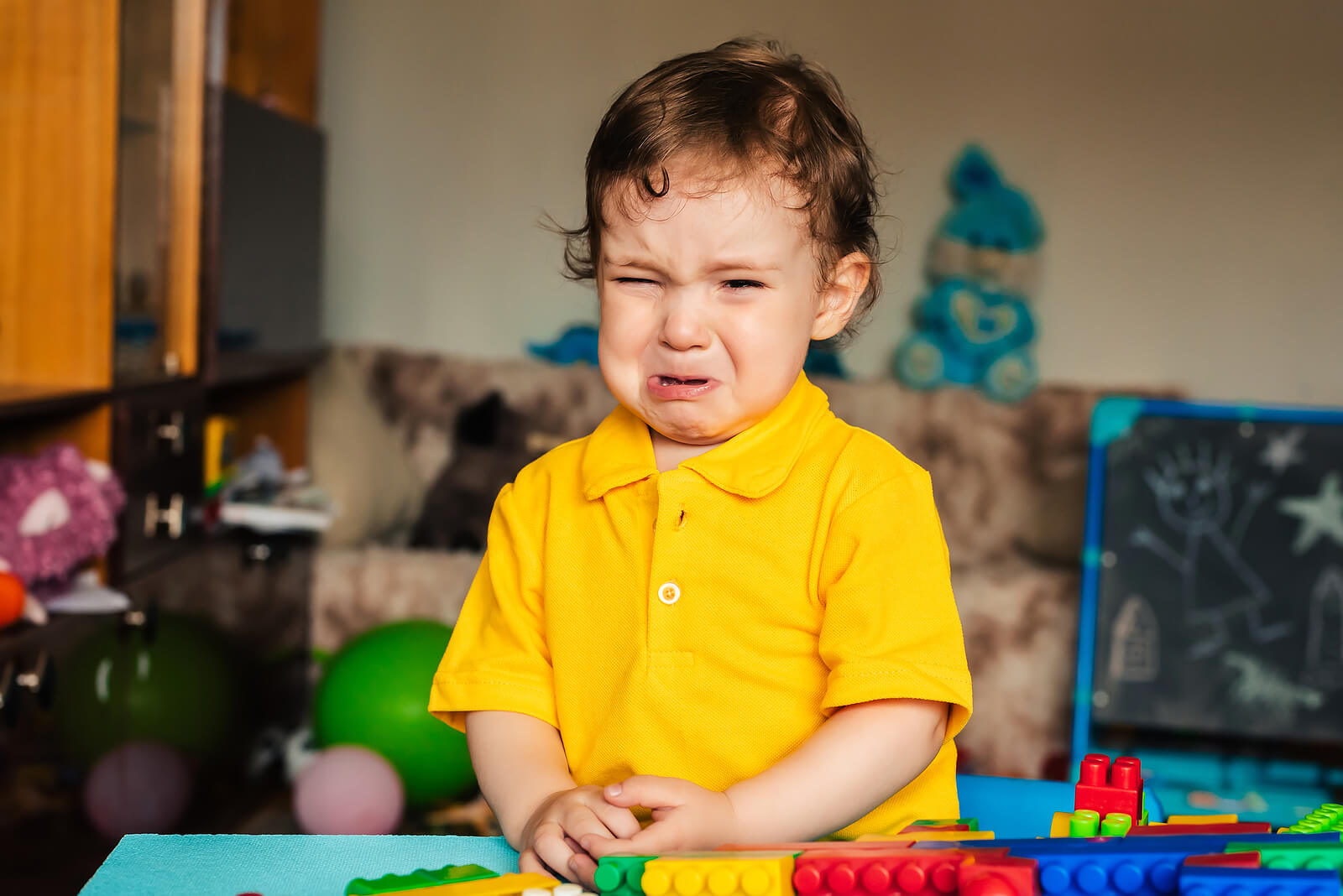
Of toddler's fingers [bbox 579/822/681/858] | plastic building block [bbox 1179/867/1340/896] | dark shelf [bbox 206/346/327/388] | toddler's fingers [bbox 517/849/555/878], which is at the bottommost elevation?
toddler's fingers [bbox 517/849/555/878]

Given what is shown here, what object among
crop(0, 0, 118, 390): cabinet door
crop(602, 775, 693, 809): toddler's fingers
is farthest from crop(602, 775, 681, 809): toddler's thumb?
crop(0, 0, 118, 390): cabinet door

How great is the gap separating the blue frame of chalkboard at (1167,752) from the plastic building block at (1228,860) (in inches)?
73.3

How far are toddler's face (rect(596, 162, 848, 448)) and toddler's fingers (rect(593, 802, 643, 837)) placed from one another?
→ 0.79 ft

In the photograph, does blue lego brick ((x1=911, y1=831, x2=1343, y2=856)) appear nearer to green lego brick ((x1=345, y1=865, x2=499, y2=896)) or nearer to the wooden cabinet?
green lego brick ((x1=345, y1=865, x2=499, y2=896))

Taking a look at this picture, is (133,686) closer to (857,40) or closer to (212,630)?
(212,630)

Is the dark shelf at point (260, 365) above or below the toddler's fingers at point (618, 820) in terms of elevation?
above

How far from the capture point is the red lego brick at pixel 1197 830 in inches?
22.3

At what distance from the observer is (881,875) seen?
0.53 m

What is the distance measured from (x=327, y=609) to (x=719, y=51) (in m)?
1.95

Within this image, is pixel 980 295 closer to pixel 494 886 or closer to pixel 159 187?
pixel 159 187

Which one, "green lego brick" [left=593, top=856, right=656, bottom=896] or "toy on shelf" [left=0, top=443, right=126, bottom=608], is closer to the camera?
"green lego brick" [left=593, top=856, right=656, bottom=896]

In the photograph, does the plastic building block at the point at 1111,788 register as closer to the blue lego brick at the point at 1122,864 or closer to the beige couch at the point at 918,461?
the blue lego brick at the point at 1122,864

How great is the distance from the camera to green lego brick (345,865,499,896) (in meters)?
0.55

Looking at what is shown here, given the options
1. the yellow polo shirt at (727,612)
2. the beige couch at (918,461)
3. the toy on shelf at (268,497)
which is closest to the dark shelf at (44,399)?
the toy on shelf at (268,497)
